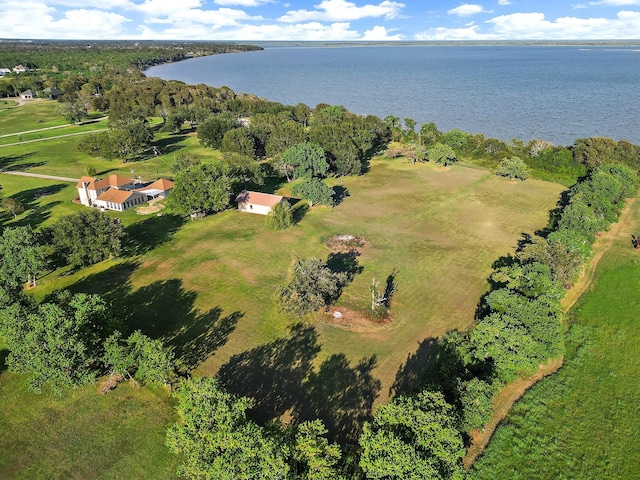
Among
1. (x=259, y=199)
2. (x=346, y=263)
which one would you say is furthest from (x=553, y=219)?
(x=259, y=199)

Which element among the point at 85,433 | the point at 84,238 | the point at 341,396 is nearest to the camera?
the point at 85,433

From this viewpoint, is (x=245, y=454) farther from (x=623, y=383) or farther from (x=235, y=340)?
(x=623, y=383)

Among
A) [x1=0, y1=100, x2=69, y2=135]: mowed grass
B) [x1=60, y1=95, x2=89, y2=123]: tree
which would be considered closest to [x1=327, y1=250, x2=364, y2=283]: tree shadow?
[x1=60, y1=95, x2=89, y2=123]: tree

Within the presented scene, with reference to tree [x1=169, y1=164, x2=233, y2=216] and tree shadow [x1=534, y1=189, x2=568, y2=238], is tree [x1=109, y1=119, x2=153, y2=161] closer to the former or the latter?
tree [x1=169, y1=164, x2=233, y2=216]

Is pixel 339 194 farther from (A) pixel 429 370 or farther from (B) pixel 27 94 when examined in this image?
(B) pixel 27 94

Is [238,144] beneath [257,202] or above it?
above

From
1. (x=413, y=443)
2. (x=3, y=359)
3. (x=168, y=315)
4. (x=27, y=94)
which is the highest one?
(x=27, y=94)

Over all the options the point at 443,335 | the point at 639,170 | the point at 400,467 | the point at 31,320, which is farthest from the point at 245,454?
the point at 639,170
